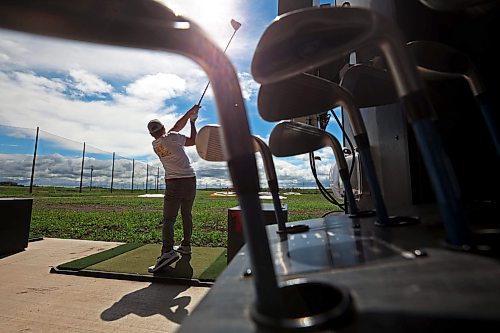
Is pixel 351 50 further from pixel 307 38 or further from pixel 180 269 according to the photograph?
pixel 180 269

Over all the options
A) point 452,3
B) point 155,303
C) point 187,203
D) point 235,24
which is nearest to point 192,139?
point 187,203

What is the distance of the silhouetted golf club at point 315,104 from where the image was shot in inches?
23.7

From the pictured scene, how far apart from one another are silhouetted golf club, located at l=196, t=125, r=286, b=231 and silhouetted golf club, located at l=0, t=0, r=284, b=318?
214mm

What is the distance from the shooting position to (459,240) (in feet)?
1.16

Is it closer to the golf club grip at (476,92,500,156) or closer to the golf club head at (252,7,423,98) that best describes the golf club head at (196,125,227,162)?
the golf club head at (252,7,423,98)

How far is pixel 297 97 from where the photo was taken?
65 cm

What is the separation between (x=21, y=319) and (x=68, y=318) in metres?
0.26

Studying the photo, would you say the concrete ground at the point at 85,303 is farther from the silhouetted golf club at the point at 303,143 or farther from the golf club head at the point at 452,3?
the golf club head at the point at 452,3

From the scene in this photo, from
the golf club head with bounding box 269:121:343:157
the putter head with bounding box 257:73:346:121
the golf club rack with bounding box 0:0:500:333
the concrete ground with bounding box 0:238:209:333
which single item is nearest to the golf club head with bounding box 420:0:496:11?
the golf club rack with bounding box 0:0:500:333

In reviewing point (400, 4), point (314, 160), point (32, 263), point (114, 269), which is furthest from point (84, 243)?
point (400, 4)

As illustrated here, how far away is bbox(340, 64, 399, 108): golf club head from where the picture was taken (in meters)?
0.71

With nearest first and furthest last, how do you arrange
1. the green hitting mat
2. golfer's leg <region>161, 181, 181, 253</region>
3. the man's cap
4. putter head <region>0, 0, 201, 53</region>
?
1. putter head <region>0, 0, 201, 53</region>
2. the green hitting mat
3. golfer's leg <region>161, 181, 181, 253</region>
4. the man's cap

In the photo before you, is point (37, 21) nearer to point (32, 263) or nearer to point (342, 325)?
point (342, 325)

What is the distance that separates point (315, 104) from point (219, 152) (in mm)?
269
